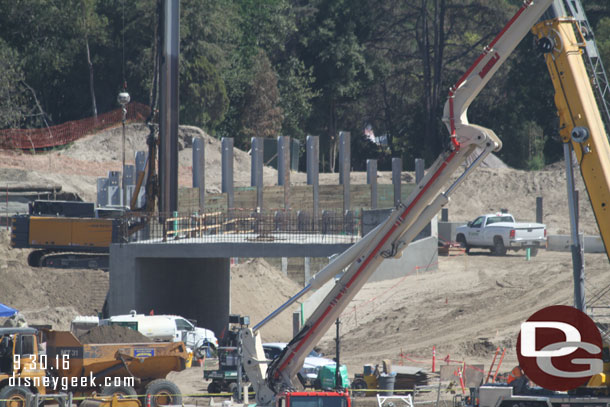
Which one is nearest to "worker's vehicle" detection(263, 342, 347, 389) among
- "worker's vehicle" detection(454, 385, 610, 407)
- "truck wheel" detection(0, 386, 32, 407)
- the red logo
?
"truck wheel" detection(0, 386, 32, 407)

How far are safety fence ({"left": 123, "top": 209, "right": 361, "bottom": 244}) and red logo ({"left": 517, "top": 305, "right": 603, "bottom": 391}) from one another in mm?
13922

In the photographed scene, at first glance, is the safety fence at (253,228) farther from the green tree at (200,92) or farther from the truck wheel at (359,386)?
the green tree at (200,92)

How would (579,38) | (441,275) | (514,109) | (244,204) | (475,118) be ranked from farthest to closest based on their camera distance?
1. (475,118)
2. (514,109)
3. (244,204)
4. (441,275)
5. (579,38)

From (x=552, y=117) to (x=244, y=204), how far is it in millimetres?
30003

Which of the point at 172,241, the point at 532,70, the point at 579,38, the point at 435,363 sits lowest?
the point at 435,363

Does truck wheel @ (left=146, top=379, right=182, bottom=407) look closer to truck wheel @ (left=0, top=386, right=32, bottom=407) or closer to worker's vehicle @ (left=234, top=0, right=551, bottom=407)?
truck wheel @ (left=0, top=386, right=32, bottom=407)

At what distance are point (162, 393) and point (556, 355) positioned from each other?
8661 millimetres

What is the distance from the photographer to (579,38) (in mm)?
22047

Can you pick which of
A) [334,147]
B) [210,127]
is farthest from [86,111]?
[334,147]

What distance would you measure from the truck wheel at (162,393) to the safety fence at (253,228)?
11.3 meters

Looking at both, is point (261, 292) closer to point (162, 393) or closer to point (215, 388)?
point (215, 388)

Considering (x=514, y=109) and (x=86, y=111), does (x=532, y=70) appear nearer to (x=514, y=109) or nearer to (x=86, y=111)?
(x=514, y=109)

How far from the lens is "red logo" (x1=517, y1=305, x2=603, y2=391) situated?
18.1 metres

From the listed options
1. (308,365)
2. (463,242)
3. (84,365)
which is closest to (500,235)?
(463,242)
